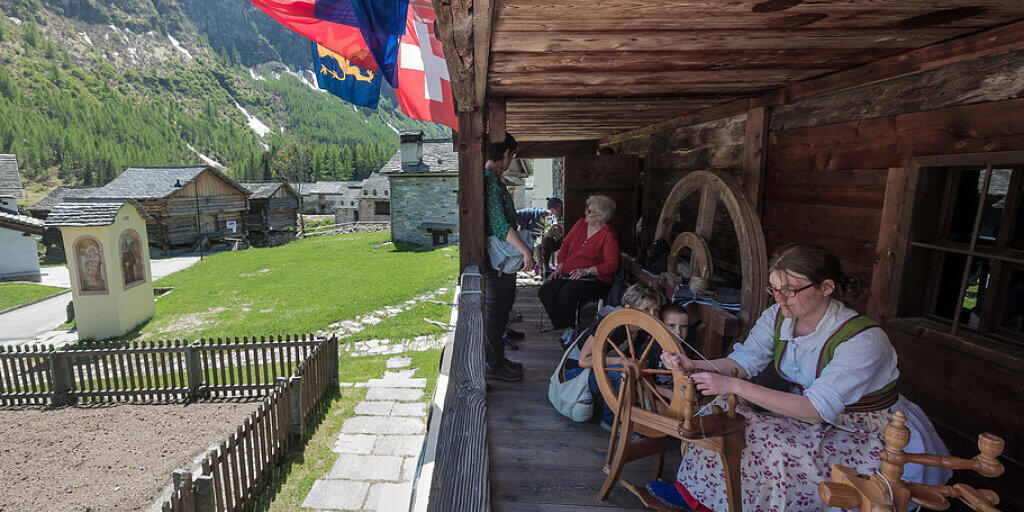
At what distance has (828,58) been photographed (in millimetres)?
3018

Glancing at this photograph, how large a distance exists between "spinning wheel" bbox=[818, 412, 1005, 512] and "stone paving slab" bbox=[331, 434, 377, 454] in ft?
23.8

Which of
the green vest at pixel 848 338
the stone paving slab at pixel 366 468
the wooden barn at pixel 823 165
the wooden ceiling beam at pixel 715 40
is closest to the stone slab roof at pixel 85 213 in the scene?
the stone paving slab at pixel 366 468

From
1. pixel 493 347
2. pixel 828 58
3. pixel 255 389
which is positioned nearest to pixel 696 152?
pixel 828 58

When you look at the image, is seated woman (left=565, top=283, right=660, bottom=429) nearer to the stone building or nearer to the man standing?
the man standing

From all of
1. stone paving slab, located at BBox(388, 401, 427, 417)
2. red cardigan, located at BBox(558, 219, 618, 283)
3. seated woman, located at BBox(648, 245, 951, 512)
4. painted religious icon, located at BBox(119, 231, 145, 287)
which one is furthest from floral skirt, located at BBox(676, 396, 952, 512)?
painted religious icon, located at BBox(119, 231, 145, 287)

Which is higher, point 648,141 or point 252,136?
point 252,136

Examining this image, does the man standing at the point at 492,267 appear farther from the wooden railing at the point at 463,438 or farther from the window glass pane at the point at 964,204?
the window glass pane at the point at 964,204

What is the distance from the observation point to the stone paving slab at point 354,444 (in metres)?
7.50

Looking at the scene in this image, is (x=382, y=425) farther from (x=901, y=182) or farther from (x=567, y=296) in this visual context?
(x=901, y=182)

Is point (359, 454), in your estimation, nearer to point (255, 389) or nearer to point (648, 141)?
point (255, 389)

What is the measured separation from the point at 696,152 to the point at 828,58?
276 centimetres

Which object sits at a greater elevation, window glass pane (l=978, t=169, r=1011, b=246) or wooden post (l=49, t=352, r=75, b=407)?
window glass pane (l=978, t=169, r=1011, b=246)

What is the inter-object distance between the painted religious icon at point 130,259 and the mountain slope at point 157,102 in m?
69.5

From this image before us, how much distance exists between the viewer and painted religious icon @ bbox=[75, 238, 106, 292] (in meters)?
14.2
